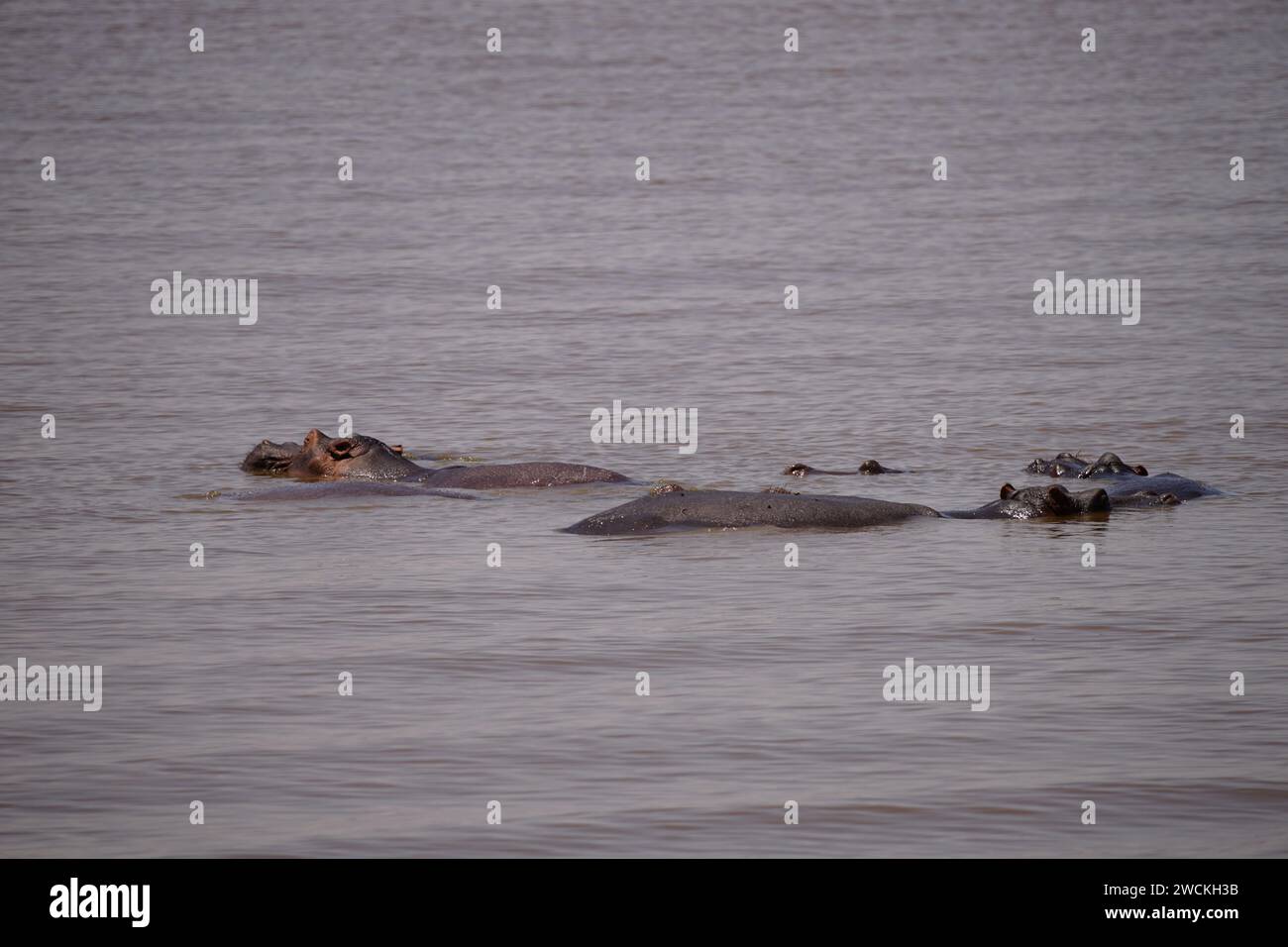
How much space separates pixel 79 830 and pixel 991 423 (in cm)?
1246

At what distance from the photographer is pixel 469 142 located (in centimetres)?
4075

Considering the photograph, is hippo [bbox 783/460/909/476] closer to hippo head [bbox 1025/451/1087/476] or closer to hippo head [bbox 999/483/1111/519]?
hippo head [bbox 1025/451/1087/476]

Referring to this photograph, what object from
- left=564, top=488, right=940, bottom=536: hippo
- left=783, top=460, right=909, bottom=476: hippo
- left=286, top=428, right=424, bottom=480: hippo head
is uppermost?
left=286, top=428, right=424, bottom=480: hippo head

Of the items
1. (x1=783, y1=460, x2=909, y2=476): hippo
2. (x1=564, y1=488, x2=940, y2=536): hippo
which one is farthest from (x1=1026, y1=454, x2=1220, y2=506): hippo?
(x1=564, y1=488, x2=940, y2=536): hippo

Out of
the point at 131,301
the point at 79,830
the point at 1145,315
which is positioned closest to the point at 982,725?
the point at 79,830

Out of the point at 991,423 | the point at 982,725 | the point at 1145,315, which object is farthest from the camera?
the point at 1145,315

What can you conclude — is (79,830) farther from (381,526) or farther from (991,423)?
(991,423)

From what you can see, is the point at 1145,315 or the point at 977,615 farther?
the point at 1145,315

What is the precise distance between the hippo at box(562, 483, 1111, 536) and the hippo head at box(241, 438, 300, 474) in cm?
359

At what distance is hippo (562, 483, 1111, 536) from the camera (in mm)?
14008

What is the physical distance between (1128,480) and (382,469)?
5647 millimetres
